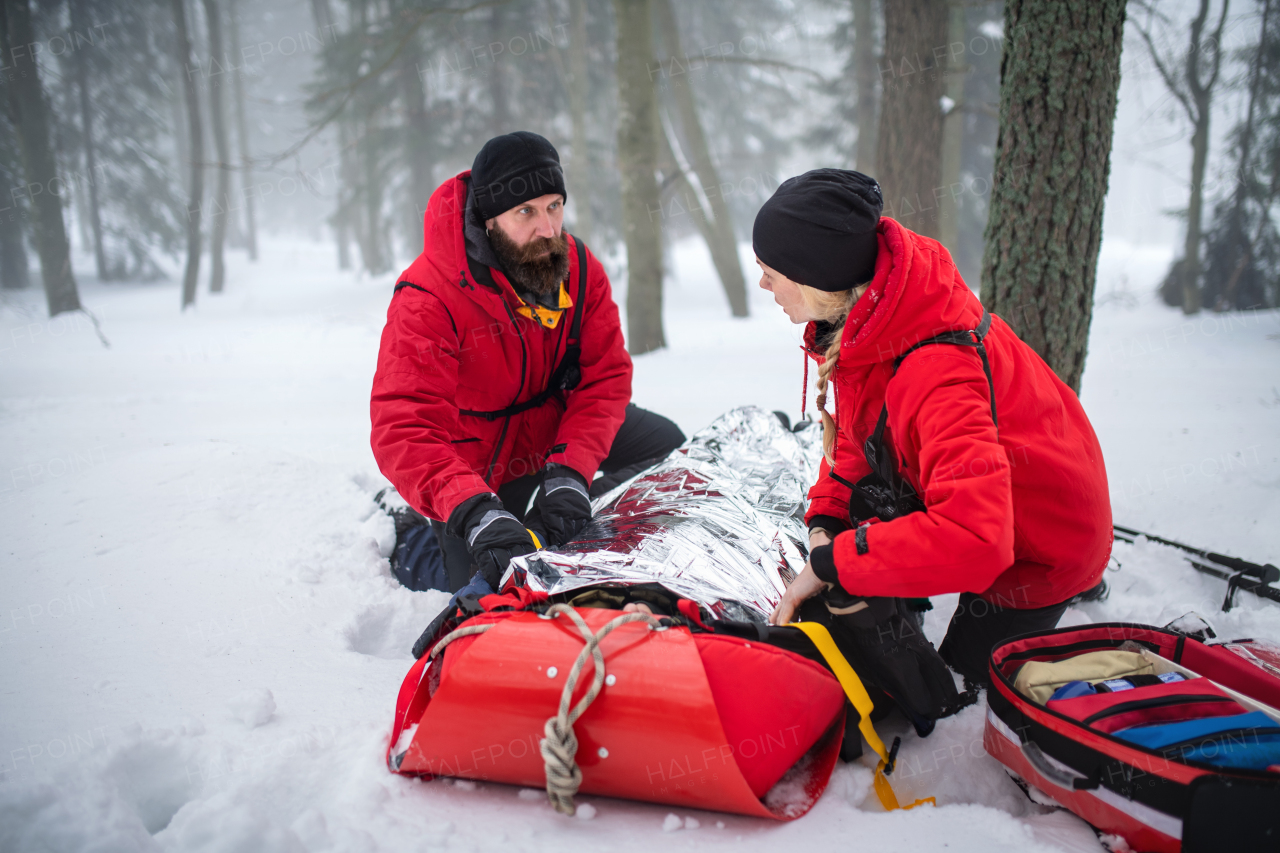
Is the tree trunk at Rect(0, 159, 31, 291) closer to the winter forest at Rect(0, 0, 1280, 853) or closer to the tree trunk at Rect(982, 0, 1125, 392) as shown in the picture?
the winter forest at Rect(0, 0, 1280, 853)

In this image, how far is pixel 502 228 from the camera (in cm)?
260

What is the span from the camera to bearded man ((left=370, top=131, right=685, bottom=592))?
7.50 ft

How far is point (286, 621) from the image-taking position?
233 centimetres

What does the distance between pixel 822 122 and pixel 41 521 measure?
14.9 meters

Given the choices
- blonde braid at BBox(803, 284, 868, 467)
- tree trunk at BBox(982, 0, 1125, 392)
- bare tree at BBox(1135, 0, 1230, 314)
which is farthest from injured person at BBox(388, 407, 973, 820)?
bare tree at BBox(1135, 0, 1230, 314)

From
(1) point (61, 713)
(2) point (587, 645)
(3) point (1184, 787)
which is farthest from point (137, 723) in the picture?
(3) point (1184, 787)

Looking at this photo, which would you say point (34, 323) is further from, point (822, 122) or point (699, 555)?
point (822, 122)

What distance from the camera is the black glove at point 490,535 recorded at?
207cm

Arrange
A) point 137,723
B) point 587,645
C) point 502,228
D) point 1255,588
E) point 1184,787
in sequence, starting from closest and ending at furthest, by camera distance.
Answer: point 1184,787 → point 587,645 → point 137,723 → point 1255,588 → point 502,228

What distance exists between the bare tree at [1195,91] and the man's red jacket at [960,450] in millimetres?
9083

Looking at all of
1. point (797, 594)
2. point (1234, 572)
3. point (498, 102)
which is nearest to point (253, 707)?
point (797, 594)

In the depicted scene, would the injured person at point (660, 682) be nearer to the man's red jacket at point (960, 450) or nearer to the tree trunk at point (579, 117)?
the man's red jacket at point (960, 450)

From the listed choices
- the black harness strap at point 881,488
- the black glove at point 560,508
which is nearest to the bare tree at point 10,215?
the black glove at point 560,508

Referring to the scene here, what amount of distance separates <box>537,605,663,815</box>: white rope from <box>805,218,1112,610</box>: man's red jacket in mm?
598
